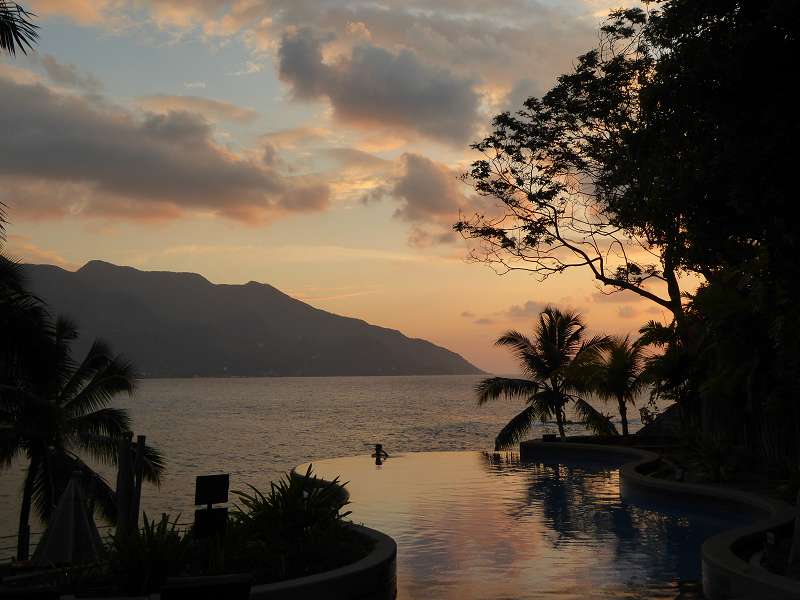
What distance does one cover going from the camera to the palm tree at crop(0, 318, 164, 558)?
19.0m

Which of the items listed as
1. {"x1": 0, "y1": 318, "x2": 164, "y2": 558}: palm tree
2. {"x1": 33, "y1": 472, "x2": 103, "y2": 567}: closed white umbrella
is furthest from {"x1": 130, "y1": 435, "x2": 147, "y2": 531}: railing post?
{"x1": 0, "y1": 318, "x2": 164, "y2": 558}: palm tree

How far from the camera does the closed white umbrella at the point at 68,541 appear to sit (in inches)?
440

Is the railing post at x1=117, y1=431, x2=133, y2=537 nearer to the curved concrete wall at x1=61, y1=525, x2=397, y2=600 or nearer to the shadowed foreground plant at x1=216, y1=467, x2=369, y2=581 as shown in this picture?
the shadowed foreground plant at x1=216, y1=467, x2=369, y2=581

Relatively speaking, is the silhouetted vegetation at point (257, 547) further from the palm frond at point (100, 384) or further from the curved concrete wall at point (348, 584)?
the palm frond at point (100, 384)

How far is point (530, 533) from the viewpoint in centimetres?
1419

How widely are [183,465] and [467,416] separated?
63730 mm

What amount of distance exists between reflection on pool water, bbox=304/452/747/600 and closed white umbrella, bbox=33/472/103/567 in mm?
4134

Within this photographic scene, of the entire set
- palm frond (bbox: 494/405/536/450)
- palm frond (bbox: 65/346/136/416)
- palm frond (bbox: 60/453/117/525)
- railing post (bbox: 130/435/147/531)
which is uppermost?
palm frond (bbox: 65/346/136/416)

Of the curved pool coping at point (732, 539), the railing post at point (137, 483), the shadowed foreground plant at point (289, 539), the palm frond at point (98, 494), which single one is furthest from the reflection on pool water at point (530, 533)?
the palm frond at point (98, 494)

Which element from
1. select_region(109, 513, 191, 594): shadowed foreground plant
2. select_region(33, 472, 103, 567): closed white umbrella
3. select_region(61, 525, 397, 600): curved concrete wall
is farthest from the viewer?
select_region(33, 472, 103, 567): closed white umbrella

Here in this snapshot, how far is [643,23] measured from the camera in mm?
25578

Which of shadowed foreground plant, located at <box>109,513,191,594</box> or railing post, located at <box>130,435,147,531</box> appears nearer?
shadowed foreground plant, located at <box>109,513,191,594</box>

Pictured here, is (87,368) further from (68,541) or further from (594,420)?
(594,420)

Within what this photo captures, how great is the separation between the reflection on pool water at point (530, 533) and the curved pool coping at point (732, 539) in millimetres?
340
